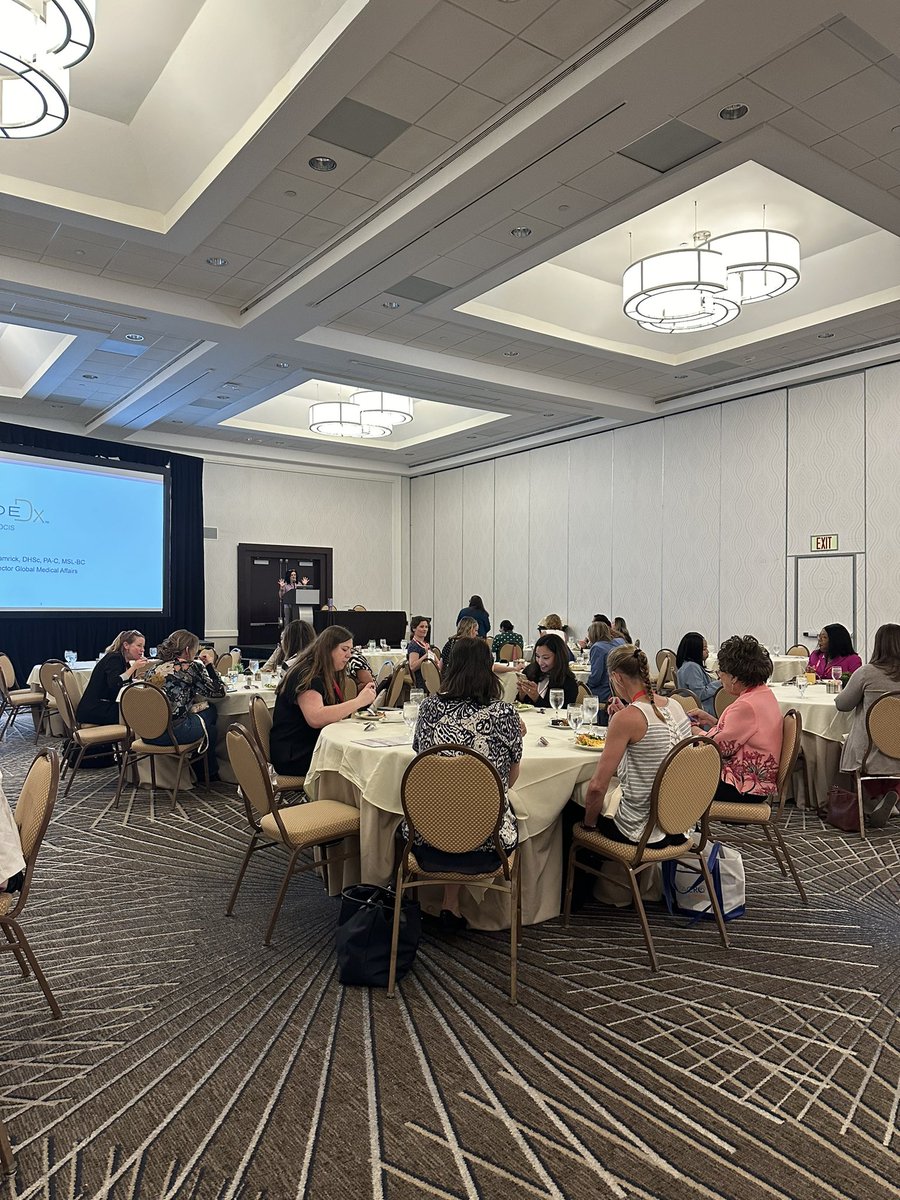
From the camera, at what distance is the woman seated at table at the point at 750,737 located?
4449 millimetres

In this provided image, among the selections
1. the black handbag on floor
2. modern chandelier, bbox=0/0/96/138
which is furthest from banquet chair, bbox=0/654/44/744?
the black handbag on floor

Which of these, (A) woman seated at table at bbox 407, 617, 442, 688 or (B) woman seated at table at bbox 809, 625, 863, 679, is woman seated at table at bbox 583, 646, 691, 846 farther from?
(A) woman seated at table at bbox 407, 617, 442, 688

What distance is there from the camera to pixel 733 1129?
2525 mm

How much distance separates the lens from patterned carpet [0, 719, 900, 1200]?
2355 millimetres

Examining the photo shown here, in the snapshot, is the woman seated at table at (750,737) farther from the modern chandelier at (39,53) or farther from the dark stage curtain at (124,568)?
the dark stage curtain at (124,568)

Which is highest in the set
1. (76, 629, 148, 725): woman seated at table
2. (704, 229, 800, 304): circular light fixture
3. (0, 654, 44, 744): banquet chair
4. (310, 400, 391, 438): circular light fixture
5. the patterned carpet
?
(704, 229, 800, 304): circular light fixture

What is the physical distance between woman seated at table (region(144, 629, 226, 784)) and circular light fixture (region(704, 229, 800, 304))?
225 inches

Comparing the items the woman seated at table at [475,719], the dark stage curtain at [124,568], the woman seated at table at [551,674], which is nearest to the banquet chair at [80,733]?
the woman seated at table at [551,674]

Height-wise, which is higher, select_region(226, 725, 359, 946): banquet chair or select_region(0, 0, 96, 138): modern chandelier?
select_region(0, 0, 96, 138): modern chandelier

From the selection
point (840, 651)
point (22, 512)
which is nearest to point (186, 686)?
point (840, 651)

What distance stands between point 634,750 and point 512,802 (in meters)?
0.62

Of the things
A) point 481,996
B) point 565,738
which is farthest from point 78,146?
point 481,996

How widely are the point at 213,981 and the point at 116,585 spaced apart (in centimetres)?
1069

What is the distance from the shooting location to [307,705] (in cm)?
482
